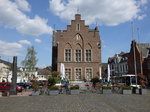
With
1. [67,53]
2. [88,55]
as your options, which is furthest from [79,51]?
Result: [67,53]

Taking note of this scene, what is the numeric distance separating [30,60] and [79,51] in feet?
68.4

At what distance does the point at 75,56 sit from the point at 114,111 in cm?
2953

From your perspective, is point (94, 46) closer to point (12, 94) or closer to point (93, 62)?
point (93, 62)

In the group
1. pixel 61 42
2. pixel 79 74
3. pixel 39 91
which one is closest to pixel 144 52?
pixel 79 74

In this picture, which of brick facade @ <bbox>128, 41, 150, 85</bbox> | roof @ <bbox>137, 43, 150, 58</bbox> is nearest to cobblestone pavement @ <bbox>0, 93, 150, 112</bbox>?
brick facade @ <bbox>128, 41, 150, 85</bbox>

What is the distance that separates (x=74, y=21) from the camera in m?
40.3

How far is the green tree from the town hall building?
16.5m

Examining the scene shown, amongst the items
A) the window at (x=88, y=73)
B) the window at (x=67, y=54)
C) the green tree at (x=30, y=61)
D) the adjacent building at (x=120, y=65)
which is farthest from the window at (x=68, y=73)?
the adjacent building at (x=120, y=65)

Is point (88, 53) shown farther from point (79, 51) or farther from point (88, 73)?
point (88, 73)

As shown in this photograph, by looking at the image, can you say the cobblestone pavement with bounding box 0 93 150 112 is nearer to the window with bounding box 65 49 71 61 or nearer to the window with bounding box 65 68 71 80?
the window with bounding box 65 68 71 80

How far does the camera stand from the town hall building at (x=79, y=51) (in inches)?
1527

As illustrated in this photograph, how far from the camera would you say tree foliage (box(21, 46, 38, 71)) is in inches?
2100

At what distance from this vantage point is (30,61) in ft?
175

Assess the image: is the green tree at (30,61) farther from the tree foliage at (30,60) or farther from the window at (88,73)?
the window at (88,73)
